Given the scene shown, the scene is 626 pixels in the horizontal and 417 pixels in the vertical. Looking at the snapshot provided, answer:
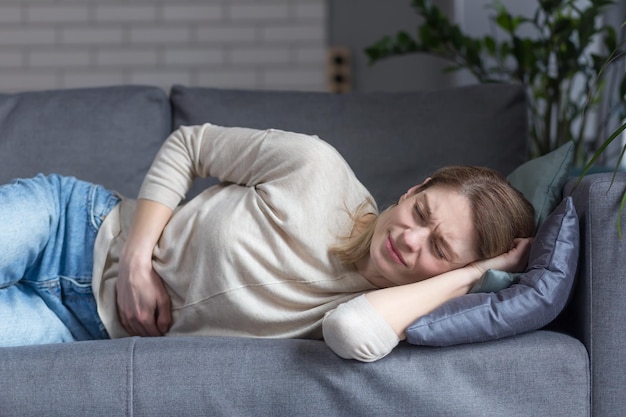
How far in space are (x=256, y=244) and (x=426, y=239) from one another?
37 centimetres

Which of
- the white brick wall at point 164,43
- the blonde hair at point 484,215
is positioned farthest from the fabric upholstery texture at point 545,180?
the white brick wall at point 164,43

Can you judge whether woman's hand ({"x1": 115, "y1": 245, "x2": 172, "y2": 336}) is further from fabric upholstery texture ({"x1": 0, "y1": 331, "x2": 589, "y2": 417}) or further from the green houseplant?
the green houseplant

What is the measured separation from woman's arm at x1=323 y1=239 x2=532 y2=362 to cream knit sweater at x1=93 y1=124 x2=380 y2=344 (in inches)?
7.2

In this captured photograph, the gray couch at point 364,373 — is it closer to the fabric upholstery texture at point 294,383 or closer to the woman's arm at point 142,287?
the fabric upholstery texture at point 294,383

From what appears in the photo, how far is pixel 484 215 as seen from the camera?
1.60 meters

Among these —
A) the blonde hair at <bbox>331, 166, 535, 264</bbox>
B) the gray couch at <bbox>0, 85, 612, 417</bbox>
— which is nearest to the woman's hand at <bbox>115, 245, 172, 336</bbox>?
the gray couch at <bbox>0, 85, 612, 417</bbox>

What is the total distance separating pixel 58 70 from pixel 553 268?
128 inches

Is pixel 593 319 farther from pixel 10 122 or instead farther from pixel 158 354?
pixel 10 122

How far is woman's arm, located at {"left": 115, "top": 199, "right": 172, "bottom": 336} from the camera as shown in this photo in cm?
180

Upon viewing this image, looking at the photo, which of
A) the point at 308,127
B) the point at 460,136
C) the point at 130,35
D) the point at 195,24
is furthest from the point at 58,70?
the point at 460,136

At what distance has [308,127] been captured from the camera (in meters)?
2.35

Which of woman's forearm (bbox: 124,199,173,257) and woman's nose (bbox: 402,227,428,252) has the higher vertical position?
woman's nose (bbox: 402,227,428,252)

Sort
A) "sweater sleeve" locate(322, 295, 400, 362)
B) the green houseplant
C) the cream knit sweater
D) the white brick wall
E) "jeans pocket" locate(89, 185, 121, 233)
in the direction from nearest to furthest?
"sweater sleeve" locate(322, 295, 400, 362)
the cream knit sweater
"jeans pocket" locate(89, 185, 121, 233)
the green houseplant
the white brick wall

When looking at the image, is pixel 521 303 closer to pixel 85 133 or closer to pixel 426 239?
pixel 426 239
